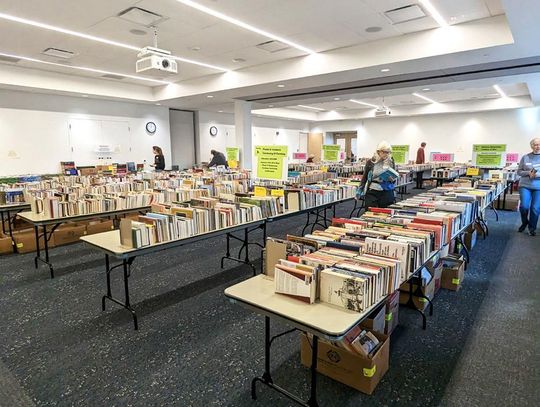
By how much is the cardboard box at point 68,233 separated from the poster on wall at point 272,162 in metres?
3.44

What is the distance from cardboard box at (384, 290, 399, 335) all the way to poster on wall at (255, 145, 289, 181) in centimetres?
241

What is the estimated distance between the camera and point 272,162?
16.0ft

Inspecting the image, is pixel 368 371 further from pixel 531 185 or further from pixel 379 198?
pixel 531 185

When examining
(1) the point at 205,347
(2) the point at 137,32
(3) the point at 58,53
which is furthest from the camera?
(3) the point at 58,53

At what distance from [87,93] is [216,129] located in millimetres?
5944

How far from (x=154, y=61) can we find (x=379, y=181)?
402 centimetres

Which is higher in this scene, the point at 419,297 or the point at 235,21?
the point at 235,21

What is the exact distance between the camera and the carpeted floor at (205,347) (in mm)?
2281

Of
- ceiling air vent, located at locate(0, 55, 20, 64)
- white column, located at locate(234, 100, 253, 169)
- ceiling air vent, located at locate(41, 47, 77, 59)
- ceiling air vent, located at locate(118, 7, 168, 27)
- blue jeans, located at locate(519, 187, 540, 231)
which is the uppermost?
ceiling air vent, located at locate(0, 55, 20, 64)

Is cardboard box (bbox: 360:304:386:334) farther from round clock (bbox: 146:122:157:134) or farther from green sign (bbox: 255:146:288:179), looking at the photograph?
round clock (bbox: 146:122:157:134)

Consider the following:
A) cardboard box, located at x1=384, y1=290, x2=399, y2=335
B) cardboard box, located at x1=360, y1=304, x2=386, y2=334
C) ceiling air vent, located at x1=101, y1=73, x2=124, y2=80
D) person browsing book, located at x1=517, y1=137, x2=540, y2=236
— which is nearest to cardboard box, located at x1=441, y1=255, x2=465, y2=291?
cardboard box, located at x1=384, y1=290, x2=399, y2=335

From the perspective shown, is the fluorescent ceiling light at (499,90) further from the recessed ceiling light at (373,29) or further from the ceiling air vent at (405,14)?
the ceiling air vent at (405,14)

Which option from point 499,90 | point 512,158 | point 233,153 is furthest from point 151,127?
point 512,158

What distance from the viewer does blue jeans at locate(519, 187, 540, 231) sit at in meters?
5.93
